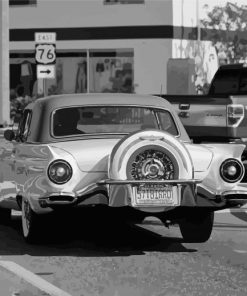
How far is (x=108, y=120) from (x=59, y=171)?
1.87m

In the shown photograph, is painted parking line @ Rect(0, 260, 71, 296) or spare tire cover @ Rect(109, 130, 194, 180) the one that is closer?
painted parking line @ Rect(0, 260, 71, 296)

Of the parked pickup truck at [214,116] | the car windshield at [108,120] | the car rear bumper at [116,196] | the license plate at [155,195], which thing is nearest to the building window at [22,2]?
the parked pickup truck at [214,116]

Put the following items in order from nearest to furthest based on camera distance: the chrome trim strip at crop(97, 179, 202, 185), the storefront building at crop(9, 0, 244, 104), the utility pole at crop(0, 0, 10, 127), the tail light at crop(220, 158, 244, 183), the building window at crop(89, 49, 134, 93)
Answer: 1. the chrome trim strip at crop(97, 179, 202, 185)
2. the tail light at crop(220, 158, 244, 183)
3. the utility pole at crop(0, 0, 10, 127)
4. the storefront building at crop(9, 0, 244, 104)
5. the building window at crop(89, 49, 134, 93)

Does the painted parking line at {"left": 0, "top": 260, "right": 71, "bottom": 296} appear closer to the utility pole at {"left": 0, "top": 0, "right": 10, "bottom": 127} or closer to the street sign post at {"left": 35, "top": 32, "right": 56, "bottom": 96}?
the street sign post at {"left": 35, "top": 32, "right": 56, "bottom": 96}

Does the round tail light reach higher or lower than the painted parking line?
higher

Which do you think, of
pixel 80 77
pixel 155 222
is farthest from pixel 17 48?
pixel 155 222

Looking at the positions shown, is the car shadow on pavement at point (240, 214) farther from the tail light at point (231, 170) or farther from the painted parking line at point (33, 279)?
the painted parking line at point (33, 279)

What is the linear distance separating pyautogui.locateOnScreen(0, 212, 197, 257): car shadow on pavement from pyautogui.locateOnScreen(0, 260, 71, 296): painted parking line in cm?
80

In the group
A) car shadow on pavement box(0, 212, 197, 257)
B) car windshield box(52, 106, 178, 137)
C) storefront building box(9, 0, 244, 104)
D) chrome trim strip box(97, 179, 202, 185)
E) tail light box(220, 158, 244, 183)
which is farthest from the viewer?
storefront building box(9, 0, 244, 104)

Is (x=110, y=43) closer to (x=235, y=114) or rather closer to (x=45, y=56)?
(x=45, y=56)

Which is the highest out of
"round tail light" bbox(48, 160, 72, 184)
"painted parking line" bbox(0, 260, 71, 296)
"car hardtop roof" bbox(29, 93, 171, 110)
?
"car hardtop roof" bbox(29, 93, 171, 110)

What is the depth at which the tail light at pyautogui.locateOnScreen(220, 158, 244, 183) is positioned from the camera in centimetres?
985

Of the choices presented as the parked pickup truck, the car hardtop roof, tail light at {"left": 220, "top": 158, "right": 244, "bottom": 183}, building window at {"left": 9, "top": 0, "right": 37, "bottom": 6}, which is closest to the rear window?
the parked pickup truck

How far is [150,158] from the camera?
9562 millimetres
